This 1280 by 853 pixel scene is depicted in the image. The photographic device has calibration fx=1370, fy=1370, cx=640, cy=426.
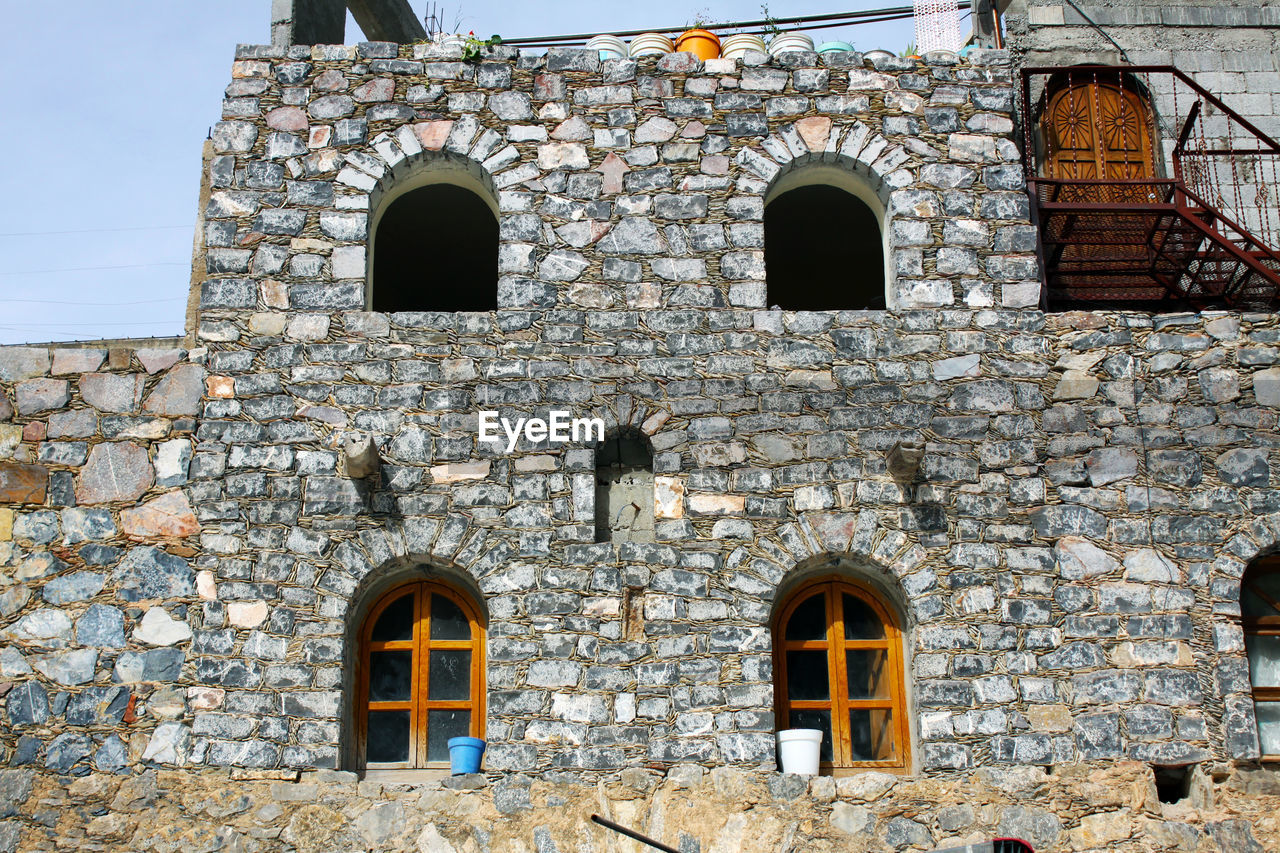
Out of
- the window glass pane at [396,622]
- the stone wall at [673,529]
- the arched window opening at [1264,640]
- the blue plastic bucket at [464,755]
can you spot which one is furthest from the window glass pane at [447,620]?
the arched window opening at [1264,640]

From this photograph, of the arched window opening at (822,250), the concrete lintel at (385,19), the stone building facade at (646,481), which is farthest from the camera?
the concrete lintel at (385,19)

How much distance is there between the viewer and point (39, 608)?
8.30 meters

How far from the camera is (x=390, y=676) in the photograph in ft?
27.9

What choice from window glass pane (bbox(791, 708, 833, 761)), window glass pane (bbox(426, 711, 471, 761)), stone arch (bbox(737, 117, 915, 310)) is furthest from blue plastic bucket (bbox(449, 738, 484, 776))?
stone arch (bbox(737, 117, 915, 310))

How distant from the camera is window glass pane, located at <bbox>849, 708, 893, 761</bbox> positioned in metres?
8.34

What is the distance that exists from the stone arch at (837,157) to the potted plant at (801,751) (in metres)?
2.94

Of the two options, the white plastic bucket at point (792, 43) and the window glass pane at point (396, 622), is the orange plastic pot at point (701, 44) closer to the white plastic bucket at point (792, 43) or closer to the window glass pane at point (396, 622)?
the white plastic bucket at point (792, 43)

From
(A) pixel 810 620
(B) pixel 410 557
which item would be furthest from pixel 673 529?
(B) pixel 410 557

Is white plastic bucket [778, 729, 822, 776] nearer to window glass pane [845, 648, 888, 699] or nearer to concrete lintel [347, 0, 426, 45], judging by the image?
window glass pane [845, 648, 888, 699]

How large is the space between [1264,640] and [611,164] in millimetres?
5180

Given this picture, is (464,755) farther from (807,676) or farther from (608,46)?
(608,46)

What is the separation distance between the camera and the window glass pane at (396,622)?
8.57 m

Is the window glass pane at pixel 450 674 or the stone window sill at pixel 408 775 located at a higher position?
the window glass pane at pixel 450 674

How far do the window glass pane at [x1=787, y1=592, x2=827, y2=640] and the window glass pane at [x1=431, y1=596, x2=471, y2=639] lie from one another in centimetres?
203
